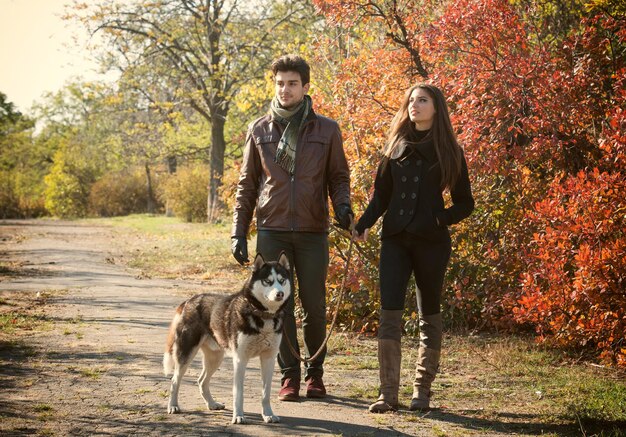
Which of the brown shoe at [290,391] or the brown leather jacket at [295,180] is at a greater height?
the brown leather jacket at [295,180]

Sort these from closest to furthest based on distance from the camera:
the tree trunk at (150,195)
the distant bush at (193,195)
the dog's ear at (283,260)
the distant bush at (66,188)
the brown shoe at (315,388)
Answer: the dog's ear at (283,260), the brown shoe at (315,388), the distant bush at (193,195), the distant bush at (66,188), the tree trunk at (150,195)

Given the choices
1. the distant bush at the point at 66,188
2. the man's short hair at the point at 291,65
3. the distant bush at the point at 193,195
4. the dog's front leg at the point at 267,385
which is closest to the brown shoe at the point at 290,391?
the dog's front leg at the point at 267,385

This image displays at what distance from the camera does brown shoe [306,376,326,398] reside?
6027mm

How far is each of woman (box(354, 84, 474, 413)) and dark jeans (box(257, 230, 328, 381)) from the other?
0.44 m

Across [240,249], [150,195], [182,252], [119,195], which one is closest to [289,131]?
[240,249]

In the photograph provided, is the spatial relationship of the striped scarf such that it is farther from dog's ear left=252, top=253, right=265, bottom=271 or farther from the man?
dog's ear left=252, top=253, right=265, bottom=271

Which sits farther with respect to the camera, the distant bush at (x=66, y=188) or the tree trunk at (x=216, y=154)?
the distant bush at (x=66, y=188)

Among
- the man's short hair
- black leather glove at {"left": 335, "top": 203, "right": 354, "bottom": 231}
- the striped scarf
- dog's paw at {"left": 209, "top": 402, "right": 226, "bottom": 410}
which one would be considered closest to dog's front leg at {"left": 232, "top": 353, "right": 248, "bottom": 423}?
dog's paw at {"left": 209, "top": 402, "right": 226, "bottom": 410}

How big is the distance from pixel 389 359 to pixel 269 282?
3.50 ft

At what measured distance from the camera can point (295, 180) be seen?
5.79m

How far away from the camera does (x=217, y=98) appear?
1161 inches

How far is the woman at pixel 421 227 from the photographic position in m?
5.48

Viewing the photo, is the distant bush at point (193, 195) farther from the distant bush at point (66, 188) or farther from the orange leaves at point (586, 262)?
the orange leaves at point (586, 262)

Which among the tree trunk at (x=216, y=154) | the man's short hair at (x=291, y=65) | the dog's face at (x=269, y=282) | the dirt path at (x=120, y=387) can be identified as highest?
the tree trunk at (x=216, y=154)
